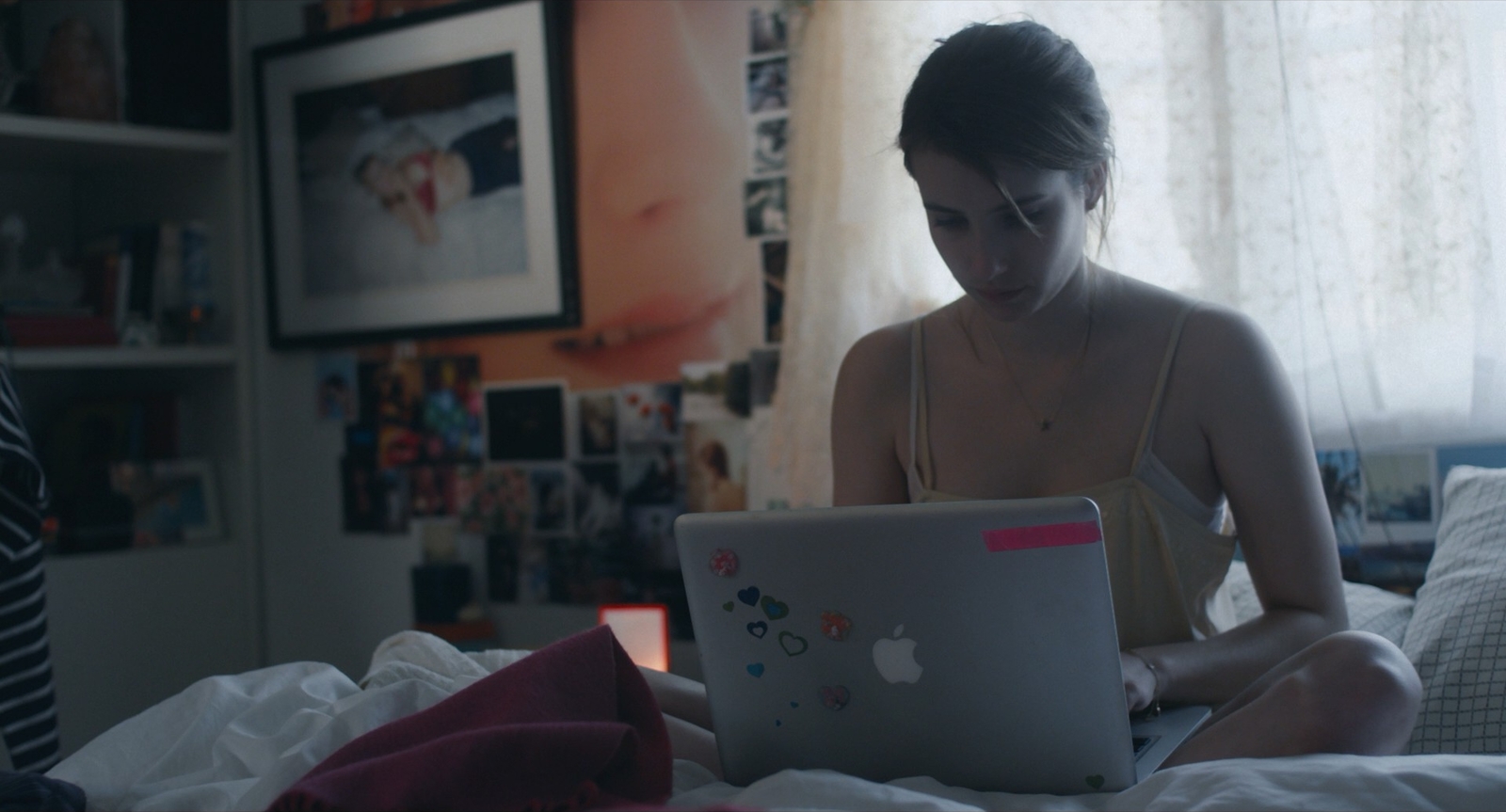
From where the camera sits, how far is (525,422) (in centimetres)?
212

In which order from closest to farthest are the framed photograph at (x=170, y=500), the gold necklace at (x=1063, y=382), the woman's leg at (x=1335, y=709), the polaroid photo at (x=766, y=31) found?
the woman's leg at (x=1335, y=709) → the gold necklace at (x=1063, y=382) → the polaroid photo at (x=766, y=31) → the framed photograph at (x=170, y=500)

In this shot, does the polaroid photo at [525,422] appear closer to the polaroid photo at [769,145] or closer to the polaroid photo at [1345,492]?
the polaroid photo at [769,145]

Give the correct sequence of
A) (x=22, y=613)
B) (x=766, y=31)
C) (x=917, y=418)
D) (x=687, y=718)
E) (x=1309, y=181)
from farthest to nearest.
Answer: (x=766, y=31) < (x=22, y=613) < (x=1309, y=181) < (x=917, y=418) < (x=687, y=718)

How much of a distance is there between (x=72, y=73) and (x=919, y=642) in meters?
2.04

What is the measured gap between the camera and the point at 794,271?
1.78 meters

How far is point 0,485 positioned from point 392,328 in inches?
27.4

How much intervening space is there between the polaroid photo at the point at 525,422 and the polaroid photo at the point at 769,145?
507mm

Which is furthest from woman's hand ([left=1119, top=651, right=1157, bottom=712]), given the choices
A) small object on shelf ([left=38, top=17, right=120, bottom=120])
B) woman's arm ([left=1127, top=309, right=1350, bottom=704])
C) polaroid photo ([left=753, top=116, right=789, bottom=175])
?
small object on shelf ([left=38, top=17, right=120, bottom=120])

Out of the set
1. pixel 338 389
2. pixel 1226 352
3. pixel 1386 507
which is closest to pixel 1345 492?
pixel 1386 507

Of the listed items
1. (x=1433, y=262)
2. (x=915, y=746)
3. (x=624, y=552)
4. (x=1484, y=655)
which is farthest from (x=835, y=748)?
(x=624, y=552)

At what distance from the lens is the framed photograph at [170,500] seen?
86.7 inches

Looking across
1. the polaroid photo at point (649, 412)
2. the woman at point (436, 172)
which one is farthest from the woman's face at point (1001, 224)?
the woman at point (436, 172)

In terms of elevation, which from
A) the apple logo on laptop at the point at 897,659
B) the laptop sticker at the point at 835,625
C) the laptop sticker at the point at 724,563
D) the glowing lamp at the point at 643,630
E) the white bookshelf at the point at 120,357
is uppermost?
the white bookshelf at the point at 120,357

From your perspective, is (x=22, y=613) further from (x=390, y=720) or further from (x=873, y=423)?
(x=873, y=423)
